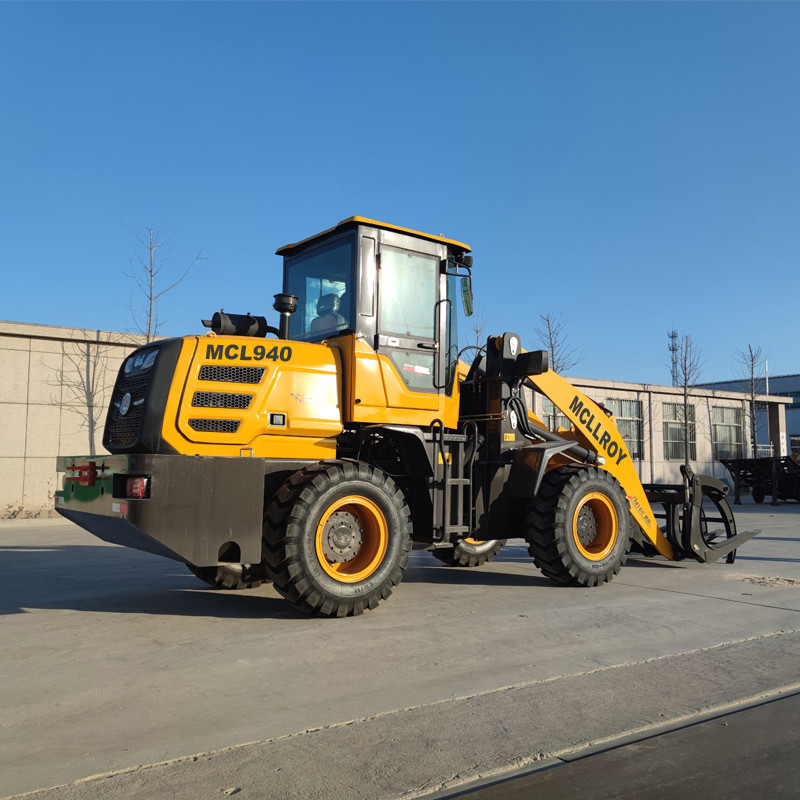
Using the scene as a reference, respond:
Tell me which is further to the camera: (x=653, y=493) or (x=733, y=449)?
(x=733, y=449)

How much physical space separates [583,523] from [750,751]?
482 cm

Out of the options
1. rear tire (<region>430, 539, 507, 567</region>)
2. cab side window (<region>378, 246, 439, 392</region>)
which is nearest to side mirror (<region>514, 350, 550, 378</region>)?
cab side window (<region>378, 246, 439, 392</region>)

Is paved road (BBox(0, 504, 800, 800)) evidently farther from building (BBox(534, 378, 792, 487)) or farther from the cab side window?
building (BBox(534, 378, 792, 487))

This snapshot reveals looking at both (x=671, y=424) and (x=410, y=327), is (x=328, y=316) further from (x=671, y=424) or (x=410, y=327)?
(x=671, y=424)

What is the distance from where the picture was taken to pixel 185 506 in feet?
19.7

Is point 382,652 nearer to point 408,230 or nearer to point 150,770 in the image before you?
point 150,770

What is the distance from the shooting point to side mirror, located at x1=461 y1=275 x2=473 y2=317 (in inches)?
322

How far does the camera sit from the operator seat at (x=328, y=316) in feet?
24.4

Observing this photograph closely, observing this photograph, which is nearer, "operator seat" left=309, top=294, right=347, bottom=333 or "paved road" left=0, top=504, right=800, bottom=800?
"paved road" left=0, top=504, right=800, bottom=800

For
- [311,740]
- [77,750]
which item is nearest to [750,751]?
[311,740]

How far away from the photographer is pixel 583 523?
8438 mm

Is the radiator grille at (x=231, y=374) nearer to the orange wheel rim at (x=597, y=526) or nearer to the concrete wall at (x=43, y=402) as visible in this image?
the orange wheel rim at (x=597, y=526)

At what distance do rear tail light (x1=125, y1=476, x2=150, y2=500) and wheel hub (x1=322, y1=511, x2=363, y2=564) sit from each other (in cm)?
151

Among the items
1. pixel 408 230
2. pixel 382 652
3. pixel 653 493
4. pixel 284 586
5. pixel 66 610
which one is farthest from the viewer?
pixel 653 493
